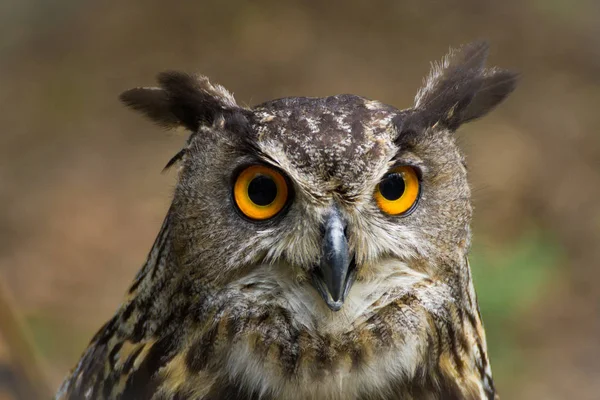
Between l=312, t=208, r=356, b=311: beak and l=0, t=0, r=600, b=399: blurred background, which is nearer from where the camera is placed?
l=312, t=208, r=356, b=311: beak

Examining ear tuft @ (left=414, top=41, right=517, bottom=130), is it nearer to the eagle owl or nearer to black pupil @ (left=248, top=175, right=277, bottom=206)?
the eagle owl

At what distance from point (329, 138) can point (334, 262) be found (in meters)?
0.23

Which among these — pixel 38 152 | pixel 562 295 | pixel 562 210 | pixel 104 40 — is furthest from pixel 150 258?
pixel 104 40

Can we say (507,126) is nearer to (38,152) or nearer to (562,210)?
(562,210)

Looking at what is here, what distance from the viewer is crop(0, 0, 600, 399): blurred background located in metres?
4.53

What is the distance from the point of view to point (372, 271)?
1633 millimetres

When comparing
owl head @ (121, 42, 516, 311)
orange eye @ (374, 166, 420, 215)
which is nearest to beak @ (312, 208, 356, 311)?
owl head @ (121, 42, 516, 311)

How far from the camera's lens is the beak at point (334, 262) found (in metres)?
1.51

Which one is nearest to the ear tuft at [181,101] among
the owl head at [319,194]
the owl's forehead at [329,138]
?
the owl head at [319,194]

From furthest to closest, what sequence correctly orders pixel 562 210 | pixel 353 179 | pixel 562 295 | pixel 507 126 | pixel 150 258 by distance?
pixel 507 126, pixel 562 210, pixel 562 295, pixel 150 258, pixel 353 179

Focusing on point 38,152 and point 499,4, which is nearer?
point 38,152

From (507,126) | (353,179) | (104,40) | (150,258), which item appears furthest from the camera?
(104,40)

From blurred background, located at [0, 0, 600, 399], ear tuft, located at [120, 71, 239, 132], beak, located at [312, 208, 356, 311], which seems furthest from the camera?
blurred background, located at [0, 0, 600, 399]

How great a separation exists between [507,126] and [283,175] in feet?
14.5
